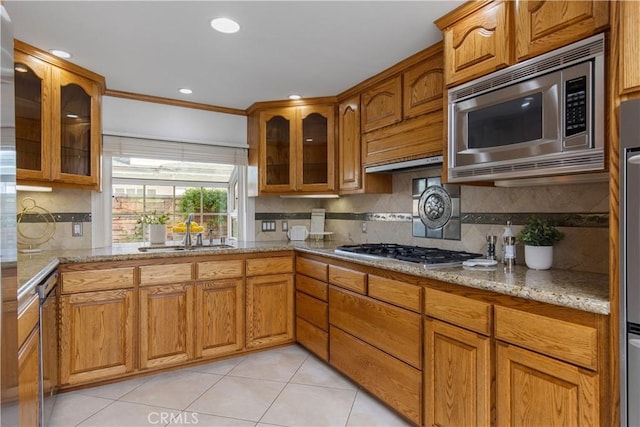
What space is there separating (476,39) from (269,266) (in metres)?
2.22

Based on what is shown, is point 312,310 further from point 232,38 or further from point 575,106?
point 575,106

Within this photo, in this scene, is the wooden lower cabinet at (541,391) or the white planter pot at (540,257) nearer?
the wooden lower cabinet at (541,391)

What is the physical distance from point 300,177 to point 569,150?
2288 mm

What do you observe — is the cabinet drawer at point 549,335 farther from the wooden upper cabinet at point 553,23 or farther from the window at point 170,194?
the window at point 170,194

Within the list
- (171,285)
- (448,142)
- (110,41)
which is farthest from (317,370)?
(110,41)

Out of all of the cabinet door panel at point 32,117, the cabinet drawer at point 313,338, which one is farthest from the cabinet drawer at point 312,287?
the cabinet door panel at point 32,117

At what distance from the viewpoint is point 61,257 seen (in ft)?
7.99

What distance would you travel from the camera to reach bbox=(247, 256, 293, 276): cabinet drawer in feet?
10.1

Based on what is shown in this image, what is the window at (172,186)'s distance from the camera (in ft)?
10.6

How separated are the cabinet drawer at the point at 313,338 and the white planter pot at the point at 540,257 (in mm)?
1545

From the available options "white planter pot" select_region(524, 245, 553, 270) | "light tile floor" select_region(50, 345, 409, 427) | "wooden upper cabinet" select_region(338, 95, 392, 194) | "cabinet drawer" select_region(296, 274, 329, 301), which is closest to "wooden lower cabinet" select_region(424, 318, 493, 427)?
"light tile floor" select_region(50, 345, 409, 427)

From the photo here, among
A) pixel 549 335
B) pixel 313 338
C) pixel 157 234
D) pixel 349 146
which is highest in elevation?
pixel 349 146

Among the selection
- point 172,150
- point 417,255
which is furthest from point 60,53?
point 417,255

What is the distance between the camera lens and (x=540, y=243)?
6.15ft
